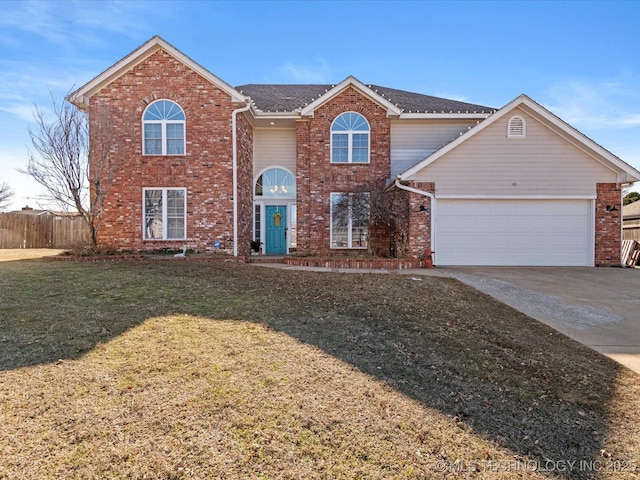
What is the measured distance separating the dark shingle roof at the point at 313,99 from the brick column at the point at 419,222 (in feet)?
12.7

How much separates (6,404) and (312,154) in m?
12.4

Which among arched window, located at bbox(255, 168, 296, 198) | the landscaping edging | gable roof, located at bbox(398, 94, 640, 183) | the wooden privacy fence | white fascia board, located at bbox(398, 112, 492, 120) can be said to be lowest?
the landscaping edging

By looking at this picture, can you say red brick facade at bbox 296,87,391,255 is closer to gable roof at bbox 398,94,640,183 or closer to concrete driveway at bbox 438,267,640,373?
gable roof at bbox 398,94,640,183

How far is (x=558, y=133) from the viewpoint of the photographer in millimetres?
12062

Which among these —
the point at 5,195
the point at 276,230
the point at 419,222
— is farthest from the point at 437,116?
the point at 5,195

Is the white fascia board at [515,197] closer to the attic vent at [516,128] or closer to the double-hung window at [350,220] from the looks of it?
the attic vent at [516,128]

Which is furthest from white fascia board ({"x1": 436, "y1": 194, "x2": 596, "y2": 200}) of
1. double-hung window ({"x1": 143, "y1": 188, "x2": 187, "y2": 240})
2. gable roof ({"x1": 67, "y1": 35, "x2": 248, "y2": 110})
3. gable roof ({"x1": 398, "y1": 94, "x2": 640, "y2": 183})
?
double-hung window ({"x1": 143, "y1": 188, "x2": 187, "y2": 240})

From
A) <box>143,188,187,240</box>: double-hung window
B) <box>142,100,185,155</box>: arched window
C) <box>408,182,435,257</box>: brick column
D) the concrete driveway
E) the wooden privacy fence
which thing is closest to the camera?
the concrete driveway

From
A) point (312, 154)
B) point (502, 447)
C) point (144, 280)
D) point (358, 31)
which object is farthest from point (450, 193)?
point (502, 447)

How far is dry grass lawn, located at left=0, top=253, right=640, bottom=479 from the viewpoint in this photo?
226cm

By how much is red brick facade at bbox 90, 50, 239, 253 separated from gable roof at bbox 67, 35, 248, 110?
0.16m

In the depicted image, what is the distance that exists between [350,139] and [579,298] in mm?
9430

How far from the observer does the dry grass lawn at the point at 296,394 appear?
226 cm

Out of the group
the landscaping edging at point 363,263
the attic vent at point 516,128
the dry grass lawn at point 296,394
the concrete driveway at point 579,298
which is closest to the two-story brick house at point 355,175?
the attic vent at point 516,128
